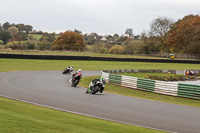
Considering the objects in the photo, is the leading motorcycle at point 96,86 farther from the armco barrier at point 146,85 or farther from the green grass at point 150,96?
the armco barrier at point 146,85

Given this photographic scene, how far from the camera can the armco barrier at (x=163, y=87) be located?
19531 mm

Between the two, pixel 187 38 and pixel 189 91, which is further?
pixel 187 38

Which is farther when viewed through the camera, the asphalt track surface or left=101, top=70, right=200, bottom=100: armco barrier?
left=101, top=70, right=200, bottom=100: armco barrier

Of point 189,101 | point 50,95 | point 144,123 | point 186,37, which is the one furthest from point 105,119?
point 186,37

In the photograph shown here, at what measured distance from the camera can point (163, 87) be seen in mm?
20953

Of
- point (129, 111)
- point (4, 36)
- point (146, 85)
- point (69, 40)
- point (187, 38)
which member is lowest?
point (129, 111)

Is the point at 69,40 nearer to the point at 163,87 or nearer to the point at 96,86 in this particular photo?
the point at 163,87

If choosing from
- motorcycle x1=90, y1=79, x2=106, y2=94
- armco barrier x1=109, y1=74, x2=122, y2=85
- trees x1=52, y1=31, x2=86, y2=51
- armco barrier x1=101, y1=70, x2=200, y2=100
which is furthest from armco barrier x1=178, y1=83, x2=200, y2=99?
trees x1=52, y1=31, x2=86, y2=51

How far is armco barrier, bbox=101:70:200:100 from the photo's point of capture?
19531mm

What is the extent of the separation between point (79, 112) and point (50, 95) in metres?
5.10

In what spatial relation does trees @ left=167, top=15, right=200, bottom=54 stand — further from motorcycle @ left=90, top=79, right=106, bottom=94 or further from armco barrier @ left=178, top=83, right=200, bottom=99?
motorcycle @ left=90, top=79, right=106, bottom=94

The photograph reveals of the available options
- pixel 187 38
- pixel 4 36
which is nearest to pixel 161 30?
pixel 187 38

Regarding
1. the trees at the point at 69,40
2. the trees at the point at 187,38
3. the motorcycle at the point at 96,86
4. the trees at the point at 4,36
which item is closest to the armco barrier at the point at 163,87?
the motorcycle at the point at 96,86

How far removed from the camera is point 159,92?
69.7 ft
